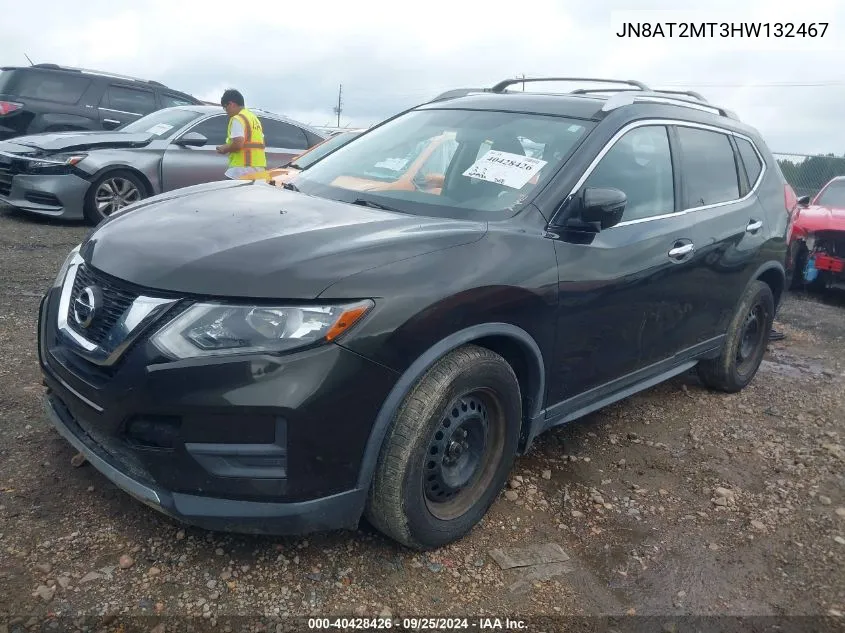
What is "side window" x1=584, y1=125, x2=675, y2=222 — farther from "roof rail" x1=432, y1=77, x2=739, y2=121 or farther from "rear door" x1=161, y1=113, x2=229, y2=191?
"rear door" x1=161, y1=113, x2=229, y2=191

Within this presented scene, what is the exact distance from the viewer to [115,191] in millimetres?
7898

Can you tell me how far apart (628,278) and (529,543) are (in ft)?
4.16

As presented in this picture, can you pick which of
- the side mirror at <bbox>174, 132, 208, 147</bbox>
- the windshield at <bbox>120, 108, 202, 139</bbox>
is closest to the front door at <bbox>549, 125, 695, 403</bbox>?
the side mirror at <bbox>174, 132, 208, 147</bbox>

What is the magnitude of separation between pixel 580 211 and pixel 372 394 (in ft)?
4.14

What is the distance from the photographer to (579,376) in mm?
3111

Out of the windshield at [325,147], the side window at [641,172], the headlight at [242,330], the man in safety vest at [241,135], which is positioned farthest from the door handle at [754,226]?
the man in safety vest at [241,135]

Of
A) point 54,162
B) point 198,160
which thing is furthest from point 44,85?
point 198,160

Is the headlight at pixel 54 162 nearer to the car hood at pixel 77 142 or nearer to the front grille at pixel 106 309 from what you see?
the car hood at pixel 77 142

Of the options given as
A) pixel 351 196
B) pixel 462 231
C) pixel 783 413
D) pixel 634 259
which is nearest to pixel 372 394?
pixel 462 231

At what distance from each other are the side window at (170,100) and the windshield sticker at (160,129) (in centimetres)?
256

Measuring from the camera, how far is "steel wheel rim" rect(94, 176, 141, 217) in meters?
7.80

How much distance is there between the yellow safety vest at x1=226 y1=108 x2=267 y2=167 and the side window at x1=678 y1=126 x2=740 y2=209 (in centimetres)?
479

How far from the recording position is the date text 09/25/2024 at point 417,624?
2.25 m

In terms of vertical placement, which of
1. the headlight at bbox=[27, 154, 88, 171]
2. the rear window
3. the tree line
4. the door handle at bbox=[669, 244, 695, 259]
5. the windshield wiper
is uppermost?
the rear window
